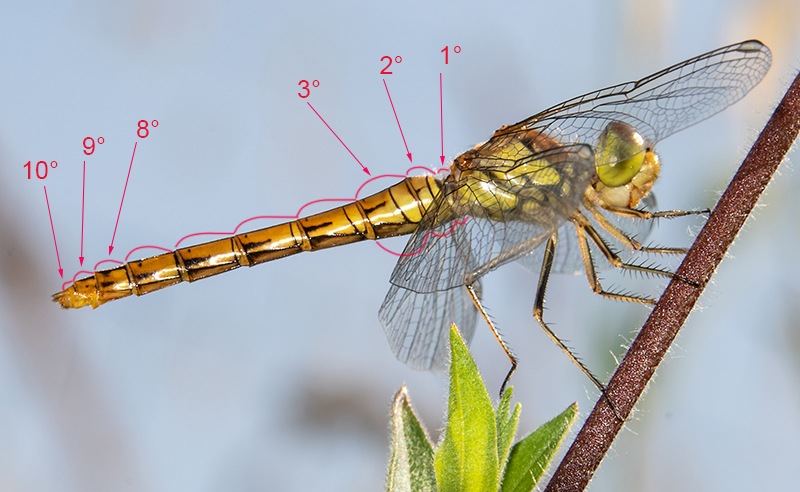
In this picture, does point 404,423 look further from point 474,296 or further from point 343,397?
point 343,397

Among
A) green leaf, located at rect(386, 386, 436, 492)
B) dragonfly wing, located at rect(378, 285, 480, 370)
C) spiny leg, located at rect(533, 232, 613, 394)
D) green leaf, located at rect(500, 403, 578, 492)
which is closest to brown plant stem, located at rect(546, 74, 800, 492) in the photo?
green leaf, located at rect(500, 403, 578, 492)

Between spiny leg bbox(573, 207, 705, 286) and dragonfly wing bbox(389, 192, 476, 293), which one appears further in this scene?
dragonfly wing bbox(389, 192, 476, 293)

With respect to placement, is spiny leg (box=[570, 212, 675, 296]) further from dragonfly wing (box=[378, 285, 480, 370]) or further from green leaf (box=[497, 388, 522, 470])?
green leaf (box=[497, 388, 522, 470])

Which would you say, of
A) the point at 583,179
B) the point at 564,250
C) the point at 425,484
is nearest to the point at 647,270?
the point at 583,179

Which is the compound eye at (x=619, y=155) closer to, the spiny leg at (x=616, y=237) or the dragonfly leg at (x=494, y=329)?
the spiny leg at (x=616, y=237)

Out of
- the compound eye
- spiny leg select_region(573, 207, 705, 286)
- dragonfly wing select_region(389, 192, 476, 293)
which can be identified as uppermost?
the compound eye

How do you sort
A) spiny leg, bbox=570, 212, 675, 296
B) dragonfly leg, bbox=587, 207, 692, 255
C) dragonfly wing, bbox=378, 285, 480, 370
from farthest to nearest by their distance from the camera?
dragonfly wing, bbox=378, 285, 480, 370
spiny leg, bbox=570, 212, 675, 296
dragonfly leg, bbox=587, 207, 692, 255

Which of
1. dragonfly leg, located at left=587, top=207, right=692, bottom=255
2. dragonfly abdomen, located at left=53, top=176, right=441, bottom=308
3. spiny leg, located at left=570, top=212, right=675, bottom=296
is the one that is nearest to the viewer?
dragonfly leg, located at left=587, top=207, right=692, bottom=255
